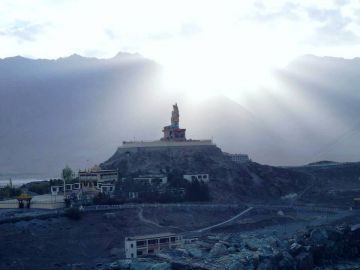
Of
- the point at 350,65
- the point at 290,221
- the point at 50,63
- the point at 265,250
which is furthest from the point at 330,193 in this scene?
the point at 350,65

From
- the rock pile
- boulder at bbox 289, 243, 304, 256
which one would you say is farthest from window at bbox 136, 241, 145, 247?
boulder at bbox 289, 243, 304, 256

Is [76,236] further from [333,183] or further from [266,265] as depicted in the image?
[333,183]

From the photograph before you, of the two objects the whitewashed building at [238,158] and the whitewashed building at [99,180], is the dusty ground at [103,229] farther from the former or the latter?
the whitewashed building at [238,158]

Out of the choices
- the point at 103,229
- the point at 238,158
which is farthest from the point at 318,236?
the point at 238,158

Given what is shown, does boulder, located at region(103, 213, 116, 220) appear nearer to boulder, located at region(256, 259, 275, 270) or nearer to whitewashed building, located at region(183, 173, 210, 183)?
whitewashed building, located at region(183, 173, 210, 183)

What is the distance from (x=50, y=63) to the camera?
147 m

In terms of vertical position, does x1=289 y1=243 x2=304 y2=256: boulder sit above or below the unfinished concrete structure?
below

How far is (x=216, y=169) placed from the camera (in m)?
69.3

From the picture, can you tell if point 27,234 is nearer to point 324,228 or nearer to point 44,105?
point 324,228

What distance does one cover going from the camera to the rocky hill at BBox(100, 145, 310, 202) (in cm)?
6688

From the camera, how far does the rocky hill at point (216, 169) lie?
66.9 m

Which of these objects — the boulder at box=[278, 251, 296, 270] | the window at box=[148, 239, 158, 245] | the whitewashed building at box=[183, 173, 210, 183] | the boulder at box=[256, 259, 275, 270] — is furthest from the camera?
the whitewashed building at box=[183, 173, 210, 183]

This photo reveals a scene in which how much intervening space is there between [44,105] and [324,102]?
199 ft

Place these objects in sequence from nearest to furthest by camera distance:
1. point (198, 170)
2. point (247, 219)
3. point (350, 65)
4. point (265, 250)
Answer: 1. point (265, 250)
2. point (247, 219)
3. point (198, 170)
4. point (350, 65)
